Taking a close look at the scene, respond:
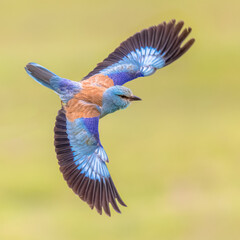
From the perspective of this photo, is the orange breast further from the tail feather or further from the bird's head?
the tail feather

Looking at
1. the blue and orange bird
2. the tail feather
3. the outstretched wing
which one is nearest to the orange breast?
the blue and orange bird

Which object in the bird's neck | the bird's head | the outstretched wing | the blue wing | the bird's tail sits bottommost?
the blue wing

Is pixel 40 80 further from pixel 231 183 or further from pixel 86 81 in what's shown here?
pixel 231 183

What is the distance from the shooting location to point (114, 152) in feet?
59.8

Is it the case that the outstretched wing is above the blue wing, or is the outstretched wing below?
above

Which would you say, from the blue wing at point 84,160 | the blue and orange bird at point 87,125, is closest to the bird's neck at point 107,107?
the blue and orange bird at point 87,125

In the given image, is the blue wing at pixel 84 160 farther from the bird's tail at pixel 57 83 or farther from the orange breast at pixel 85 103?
the bird's tail at pixel 57 83

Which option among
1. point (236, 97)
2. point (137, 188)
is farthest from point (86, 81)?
point (236, 97)

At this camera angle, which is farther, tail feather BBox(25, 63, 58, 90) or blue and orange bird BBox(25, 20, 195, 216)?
tail feather BBox(25, 63, 58, 90)

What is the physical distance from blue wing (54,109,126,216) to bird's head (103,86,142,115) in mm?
211

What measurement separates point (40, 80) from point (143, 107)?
8.88m

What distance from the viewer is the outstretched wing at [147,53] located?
37.6 ft

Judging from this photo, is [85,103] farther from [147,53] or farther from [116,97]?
[147,53]

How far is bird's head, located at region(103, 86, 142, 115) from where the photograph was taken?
35.0 feet
